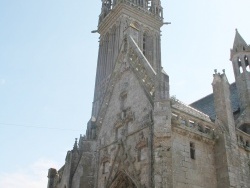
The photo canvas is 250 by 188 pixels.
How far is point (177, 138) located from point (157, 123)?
1362 millimetres

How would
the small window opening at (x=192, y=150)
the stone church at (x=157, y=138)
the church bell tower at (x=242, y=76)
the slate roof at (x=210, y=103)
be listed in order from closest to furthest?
the stone church at (x=157, y=138), the small window opening at (x=192, y=150), the church bell tower at (x=242, y=76), the slate roof at (x=210, y=103)

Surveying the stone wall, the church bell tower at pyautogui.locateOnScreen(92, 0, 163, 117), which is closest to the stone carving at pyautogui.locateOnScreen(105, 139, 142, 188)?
the stone wall

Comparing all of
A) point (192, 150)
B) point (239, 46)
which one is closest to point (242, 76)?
point (239, 46)

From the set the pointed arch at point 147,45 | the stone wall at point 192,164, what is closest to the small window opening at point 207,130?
the stone wall at point 192,164

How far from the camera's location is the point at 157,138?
1625 cm

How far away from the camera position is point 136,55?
2219cm

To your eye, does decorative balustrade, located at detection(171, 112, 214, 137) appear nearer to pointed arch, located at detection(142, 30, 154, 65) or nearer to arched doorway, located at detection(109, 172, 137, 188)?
arched doorway, located at detection(109, 172, 137, 188)

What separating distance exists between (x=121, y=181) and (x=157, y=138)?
4.22 metres

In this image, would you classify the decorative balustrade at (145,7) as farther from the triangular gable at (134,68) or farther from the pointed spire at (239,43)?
the triangular gable at (134,68)

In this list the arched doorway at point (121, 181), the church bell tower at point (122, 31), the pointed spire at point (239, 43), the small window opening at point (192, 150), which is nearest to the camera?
the small window opening at point (192, 150)

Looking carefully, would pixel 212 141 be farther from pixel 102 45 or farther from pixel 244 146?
pixel 102 45

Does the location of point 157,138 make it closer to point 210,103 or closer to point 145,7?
point 210,103

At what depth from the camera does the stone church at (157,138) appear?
1650cm

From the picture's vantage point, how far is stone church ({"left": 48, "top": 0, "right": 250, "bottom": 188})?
650 inches
